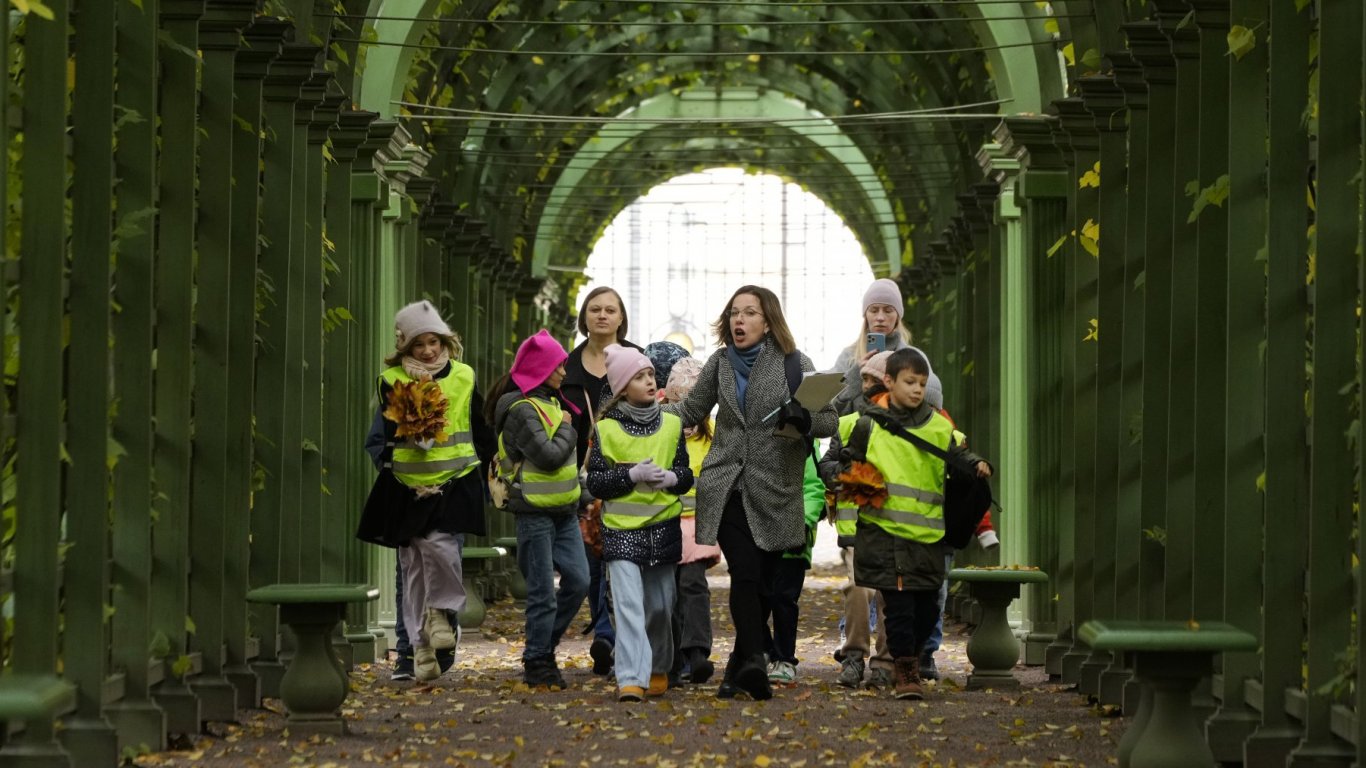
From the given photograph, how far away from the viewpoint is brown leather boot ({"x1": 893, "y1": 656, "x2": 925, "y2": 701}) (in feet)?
32.4

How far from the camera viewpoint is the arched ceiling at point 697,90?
16.6 m

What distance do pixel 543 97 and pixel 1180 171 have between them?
1648cm

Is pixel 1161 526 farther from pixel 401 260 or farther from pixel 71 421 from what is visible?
pixel 401 260

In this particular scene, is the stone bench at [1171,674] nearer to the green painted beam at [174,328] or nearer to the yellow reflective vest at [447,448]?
the green painted beam at [174,328]

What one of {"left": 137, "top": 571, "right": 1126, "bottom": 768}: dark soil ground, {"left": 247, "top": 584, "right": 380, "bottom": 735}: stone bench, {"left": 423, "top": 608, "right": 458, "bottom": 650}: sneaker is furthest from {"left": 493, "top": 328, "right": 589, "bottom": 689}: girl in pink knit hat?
{"left": 247, "top": 584, "right": 380, "bottom": 735}: stone bench

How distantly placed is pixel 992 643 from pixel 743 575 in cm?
144

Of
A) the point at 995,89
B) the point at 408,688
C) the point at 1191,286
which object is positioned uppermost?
the point at 995,89

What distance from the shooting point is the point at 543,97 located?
24.8m

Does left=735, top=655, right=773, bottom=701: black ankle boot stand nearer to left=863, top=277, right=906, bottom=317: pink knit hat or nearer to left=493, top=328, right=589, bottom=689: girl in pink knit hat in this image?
left=493, top=328, right=589, bottom=689: girl in pink knit hat

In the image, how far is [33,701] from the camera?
5523mm

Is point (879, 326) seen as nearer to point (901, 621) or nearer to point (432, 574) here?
point (901, 621)

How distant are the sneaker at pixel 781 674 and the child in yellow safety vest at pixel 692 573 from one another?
31cm

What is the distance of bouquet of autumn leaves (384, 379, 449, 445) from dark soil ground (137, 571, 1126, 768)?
3.88 feet

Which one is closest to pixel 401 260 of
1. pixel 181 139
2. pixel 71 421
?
pixel 181 139
